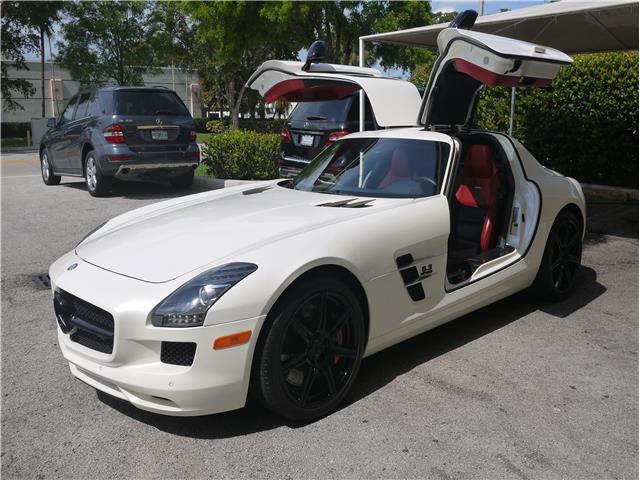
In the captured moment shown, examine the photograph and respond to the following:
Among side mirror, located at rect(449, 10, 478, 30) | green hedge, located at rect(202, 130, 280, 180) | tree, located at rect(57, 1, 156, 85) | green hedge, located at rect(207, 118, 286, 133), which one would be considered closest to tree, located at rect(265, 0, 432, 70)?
green hedge, located at rect(207, 118, 286, 133)

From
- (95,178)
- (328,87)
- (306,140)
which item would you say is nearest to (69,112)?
(95,178)

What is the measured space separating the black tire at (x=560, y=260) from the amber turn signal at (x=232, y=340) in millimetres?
2999

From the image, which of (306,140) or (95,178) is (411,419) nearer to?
(306,140)

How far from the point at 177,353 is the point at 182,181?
926cm

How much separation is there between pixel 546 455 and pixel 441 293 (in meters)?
1.22

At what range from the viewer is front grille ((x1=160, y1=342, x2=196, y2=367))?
112 inches

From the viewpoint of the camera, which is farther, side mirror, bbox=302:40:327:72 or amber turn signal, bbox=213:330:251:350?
side mirror, bbox=302:40:327:72

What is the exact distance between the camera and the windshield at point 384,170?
4168 millimetres

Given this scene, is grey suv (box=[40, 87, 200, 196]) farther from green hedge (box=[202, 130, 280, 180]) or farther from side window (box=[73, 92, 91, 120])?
green hedge (box=[202, 130, 280, 180])

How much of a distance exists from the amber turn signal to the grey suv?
819 cm

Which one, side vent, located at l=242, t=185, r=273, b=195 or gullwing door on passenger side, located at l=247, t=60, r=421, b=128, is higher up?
gullwing door on passenger side, located at l=247, t=60, r=421, b=128

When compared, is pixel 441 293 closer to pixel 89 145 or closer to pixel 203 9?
pixel 89 145

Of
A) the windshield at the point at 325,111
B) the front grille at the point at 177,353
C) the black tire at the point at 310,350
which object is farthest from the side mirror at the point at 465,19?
the front grille at the point at 177,353

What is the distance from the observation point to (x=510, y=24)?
9.07 meters
